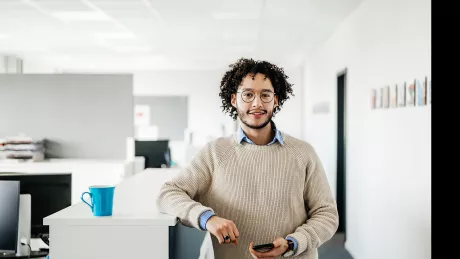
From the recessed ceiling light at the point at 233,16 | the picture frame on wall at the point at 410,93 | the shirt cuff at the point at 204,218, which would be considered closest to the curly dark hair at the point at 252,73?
the shirt cuff at the point at 204,218

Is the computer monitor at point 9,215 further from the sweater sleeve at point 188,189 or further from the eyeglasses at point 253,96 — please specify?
the eyeglasses at point 253,96

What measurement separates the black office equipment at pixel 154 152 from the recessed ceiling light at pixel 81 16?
183cm

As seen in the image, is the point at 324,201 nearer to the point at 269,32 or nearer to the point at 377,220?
the point at 377,220

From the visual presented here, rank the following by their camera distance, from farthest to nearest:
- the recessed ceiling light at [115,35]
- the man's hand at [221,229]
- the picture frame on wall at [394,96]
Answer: the recessed ceiling light at [115,35] → the picture frame on wall at [394,96] → the man's hand at [221,229]

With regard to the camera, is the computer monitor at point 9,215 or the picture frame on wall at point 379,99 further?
the picture frame on wall at point 379,99

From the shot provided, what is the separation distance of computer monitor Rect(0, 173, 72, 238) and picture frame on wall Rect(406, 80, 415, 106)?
1931mm

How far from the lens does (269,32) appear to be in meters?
6.05

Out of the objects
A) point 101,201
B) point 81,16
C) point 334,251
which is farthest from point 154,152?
point 101,201

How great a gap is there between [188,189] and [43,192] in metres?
0.89

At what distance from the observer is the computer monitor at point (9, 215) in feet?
6.40

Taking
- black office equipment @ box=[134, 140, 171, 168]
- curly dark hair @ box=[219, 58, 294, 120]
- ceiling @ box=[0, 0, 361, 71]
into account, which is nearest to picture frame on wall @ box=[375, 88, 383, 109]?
ceiling @ box=[0, 0, 361, 71]

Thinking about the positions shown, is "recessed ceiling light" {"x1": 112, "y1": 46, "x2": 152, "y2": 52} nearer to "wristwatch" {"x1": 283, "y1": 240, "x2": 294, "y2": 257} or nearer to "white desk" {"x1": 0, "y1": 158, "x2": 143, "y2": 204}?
"white desk" {"x1": 0, "y1": 158, "x2": 143, "y2": 204}

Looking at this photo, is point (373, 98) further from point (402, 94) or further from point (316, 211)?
point (316, 211)

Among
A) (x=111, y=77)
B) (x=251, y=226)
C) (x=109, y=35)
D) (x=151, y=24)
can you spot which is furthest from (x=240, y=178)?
(x=109, y=35)
